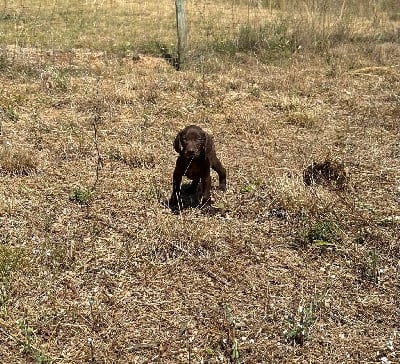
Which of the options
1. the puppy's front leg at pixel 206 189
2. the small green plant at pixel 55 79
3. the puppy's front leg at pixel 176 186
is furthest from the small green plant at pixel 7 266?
the small green plant at pixel 55 79

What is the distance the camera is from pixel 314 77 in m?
7.99

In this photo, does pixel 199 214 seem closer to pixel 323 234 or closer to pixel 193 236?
pixel 193 236

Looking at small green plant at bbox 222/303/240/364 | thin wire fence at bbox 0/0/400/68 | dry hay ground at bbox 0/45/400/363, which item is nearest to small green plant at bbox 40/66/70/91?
dry hay ground at bbox 0/45/400/363

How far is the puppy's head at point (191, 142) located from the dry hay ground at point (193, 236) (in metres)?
0.55

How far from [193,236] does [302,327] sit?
44.1 inches

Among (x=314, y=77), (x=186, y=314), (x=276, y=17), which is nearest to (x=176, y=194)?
(x=186, y=314)

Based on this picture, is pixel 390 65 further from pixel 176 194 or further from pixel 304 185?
pixel 176 194

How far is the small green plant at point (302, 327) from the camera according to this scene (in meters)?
2.71

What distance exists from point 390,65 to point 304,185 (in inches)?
209

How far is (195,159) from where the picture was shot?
12.7 feet

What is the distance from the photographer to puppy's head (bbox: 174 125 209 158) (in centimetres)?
359

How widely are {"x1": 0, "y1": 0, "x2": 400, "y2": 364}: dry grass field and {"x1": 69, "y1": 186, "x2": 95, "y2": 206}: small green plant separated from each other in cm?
4

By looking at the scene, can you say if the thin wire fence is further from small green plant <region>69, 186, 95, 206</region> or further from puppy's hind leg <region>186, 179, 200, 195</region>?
small green plant <region>69, 186, 95, 206</region>

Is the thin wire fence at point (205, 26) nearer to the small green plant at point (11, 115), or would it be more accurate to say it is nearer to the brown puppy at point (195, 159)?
the small green plant at point (11, 115)
